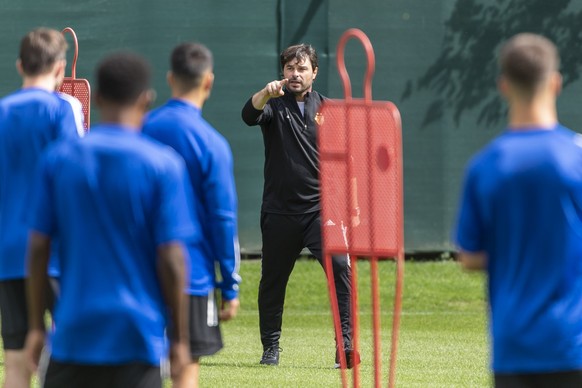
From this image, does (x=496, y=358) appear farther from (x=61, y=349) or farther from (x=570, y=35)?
(x=570, y=35)

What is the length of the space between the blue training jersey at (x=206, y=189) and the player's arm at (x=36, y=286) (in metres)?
1.13

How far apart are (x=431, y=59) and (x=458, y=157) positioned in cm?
119

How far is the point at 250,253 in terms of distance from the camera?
50.8 feet

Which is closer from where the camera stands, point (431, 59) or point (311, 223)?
point (311, 223)

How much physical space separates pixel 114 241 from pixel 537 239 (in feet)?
4.74

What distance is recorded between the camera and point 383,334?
12430 millimetres

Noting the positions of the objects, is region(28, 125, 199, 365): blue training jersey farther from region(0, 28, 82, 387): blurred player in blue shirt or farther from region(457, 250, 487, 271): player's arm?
region(0, 28, 82, 387): blurred player in blue shirt

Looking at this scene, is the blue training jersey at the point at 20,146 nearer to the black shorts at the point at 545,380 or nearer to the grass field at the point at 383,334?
the black shorts at the point at 545,380

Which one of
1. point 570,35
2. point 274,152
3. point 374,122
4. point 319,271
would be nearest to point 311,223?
point 274,152

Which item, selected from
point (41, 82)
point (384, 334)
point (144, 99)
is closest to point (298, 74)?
point (384, 334)

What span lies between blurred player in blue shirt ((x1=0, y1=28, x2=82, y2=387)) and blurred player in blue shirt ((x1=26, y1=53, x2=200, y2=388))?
57.3 inches

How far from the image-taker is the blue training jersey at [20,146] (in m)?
6.16

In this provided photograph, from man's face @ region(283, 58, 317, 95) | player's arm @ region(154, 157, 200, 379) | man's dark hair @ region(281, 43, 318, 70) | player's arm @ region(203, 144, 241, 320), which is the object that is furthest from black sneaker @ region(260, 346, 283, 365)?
player's arm @ region(154, 157, 200, 379)

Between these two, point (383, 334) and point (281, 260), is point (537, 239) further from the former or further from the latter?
point (383, 334)
